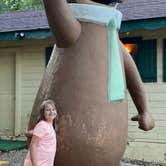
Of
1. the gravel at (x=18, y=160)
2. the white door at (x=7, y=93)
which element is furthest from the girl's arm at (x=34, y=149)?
the white door at (x=7, y=93)

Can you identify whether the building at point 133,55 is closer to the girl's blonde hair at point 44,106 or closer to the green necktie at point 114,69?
the green necktie at point 114,69

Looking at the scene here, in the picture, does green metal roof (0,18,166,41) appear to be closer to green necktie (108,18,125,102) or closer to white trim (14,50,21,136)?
white trim (14,50,21,136)

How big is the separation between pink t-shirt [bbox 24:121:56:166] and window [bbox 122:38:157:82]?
5.27 m

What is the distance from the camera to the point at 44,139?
289 centimetres

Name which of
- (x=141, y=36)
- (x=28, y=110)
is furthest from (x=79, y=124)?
(x=28, y=110)

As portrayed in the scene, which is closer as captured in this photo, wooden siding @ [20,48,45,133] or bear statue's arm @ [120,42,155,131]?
bear statue's arm @ [120,42,155,131]

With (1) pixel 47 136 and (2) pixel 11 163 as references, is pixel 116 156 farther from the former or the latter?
(2) pixel 11 163

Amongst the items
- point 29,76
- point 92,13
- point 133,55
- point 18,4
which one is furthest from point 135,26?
point 18,4

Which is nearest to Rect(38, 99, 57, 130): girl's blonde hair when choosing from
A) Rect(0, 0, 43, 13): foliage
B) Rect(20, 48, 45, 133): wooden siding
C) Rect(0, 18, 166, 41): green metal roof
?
Rect(0, 18, 166, 41): green metal roof

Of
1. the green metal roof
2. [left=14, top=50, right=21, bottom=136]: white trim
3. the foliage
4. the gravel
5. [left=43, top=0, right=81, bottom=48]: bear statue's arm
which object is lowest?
the gravel

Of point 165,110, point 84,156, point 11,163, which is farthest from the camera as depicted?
point 165,110

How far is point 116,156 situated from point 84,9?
88 centimetres

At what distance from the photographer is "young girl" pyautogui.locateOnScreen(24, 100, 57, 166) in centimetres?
283

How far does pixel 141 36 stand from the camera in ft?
26.8
